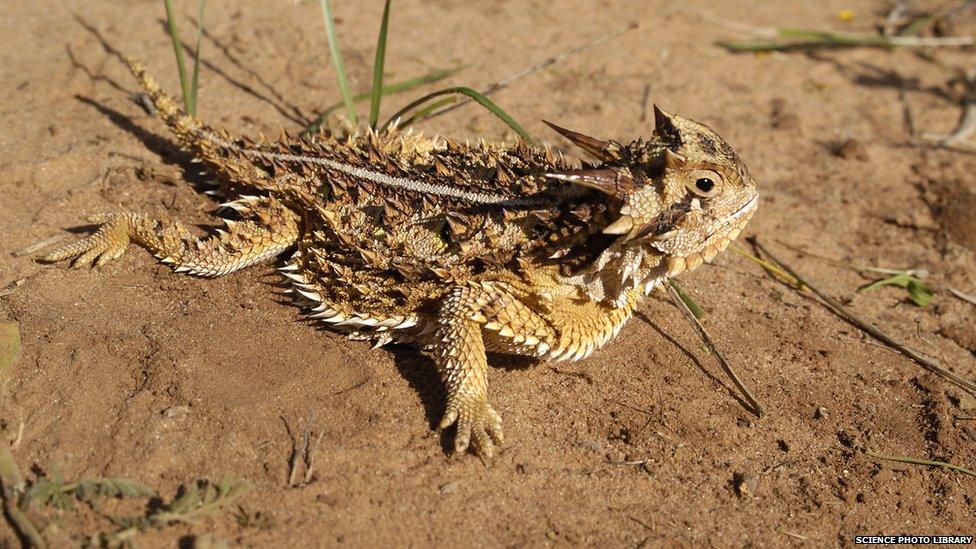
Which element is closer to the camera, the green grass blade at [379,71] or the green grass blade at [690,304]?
the green grass blade at [690,304]

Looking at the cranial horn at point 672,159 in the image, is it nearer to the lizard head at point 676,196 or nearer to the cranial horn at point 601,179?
the lizard head at point 676,196

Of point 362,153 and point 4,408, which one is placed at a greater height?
point 362,153

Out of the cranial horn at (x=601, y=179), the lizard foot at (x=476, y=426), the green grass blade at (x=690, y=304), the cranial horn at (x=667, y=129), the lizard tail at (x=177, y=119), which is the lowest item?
the lizard foot at (x=476, y=426)

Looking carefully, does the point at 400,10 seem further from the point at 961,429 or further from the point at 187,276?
the point at 961,429

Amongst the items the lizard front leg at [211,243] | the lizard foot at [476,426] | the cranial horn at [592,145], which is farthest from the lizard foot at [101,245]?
the cranial horn at [592,145]

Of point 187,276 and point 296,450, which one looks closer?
point 296,450

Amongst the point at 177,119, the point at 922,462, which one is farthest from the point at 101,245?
the point at 922,462

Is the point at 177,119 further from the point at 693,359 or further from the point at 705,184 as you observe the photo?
the point at 693,359

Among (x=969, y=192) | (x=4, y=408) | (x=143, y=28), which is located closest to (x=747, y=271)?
(x=969, y=192)
